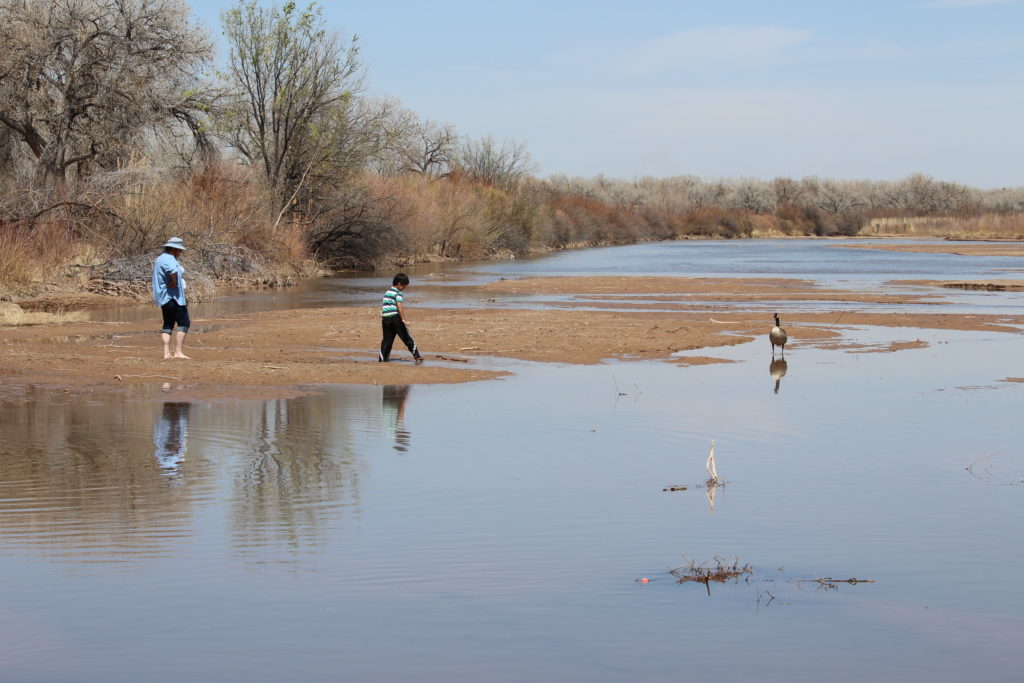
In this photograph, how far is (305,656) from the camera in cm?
617

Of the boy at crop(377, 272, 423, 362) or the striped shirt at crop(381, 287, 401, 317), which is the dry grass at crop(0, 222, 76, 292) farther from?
the striped shirt at crop(381, 287, 401, 317)

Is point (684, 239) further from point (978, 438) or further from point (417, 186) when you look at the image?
point (978, 438)

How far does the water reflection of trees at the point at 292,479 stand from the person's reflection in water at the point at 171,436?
0.61 metres

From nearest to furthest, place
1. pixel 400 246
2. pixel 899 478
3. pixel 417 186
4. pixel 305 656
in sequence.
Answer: pixel 305 656, pixel 899 478, pixel 400 246, pixel 417 186

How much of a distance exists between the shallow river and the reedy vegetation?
1995 cm

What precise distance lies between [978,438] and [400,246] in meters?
45.0

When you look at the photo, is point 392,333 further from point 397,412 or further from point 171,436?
point 171,436

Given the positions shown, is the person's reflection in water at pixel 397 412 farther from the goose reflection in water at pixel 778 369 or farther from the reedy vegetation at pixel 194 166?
the reedy vegetation at pixel 194 166

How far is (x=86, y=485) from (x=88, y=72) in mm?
35698

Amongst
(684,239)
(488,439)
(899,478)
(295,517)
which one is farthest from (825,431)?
(684,239)

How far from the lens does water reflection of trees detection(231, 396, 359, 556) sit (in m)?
8.56

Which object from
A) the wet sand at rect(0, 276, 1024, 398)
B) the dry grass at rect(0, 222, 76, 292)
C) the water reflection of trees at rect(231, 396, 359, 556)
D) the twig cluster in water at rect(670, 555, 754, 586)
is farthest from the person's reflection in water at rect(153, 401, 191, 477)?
the dry grass at rect(0, 222, 76, 292)

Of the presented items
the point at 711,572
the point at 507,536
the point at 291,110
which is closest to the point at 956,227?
the point at 291,110

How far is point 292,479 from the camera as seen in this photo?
10.3m
